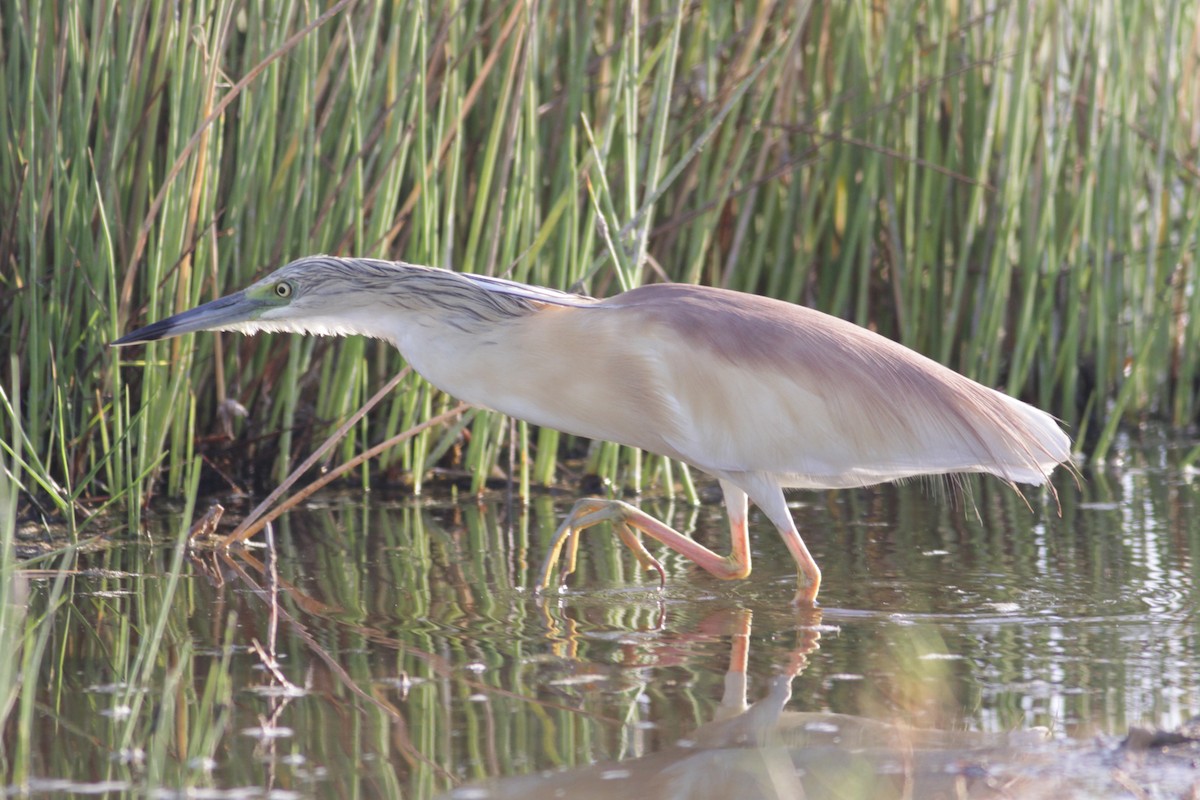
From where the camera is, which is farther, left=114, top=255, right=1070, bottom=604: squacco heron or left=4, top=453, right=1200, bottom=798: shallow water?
left=114, top=255, right=1070, bottom=604: squacco heron

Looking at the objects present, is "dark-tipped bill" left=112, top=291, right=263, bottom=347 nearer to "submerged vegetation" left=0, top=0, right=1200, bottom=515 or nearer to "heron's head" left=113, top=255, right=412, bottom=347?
"heron's head" left=113, top=255, right=412, bottom=347

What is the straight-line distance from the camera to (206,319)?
3473 millimetres

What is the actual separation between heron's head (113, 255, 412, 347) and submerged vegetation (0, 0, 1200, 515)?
0.41m

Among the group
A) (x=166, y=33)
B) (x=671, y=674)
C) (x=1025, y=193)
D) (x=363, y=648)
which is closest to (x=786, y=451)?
(x=671, y=674)

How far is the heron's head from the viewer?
3484mm

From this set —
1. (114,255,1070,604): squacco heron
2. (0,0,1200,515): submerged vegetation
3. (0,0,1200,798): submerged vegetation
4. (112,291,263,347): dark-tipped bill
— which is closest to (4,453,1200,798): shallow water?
(0,0,1200,798): submerged vegetation

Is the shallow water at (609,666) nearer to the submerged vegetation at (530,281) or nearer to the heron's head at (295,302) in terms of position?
the submerged vegetation at (530,281)

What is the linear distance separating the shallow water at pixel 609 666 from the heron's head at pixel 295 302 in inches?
23.8

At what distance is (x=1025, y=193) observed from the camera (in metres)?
5.39

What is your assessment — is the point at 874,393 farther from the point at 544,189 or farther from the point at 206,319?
the point at 544,189

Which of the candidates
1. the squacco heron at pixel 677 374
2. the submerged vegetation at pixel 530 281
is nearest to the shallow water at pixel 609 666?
the submerged vegetation at pixel 530 281

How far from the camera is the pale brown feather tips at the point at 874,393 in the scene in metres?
3.53

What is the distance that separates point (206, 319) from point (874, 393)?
1.49m

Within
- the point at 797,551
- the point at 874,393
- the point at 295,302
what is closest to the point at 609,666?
the point at 797,551
